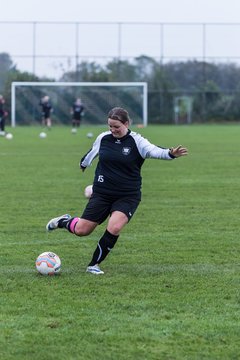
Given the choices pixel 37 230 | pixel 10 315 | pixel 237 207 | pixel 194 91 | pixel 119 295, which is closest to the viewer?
pixel 10 315

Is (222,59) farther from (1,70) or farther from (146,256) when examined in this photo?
(146,256)

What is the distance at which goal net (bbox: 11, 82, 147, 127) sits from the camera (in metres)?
51.6

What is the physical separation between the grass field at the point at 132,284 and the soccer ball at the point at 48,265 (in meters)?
0.09

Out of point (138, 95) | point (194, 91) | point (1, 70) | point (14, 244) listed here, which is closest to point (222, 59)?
point (194, 91)

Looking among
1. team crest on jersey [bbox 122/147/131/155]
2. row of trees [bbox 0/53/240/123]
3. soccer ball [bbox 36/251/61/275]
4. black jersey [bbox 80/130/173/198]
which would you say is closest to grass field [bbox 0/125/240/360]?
soccer ball [bbox 36/251/61/275]

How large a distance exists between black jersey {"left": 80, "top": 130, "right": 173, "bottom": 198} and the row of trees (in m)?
47.0

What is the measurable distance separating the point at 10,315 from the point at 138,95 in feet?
157

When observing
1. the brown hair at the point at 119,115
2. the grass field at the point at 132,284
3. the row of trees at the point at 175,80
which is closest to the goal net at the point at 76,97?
the row of trees at the point at 175,80

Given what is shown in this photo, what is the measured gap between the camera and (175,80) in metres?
57.2

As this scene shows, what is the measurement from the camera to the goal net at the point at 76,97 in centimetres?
5159

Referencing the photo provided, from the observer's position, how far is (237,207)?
12.5m

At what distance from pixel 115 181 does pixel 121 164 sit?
196mm

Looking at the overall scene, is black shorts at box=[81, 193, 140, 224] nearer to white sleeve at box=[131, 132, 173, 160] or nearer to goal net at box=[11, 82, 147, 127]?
white sleeve at box=[131, 132, 173, 160]

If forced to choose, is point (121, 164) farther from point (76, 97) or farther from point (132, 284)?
point (76, 97)
